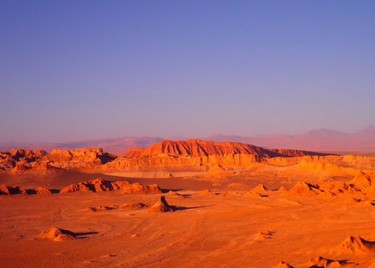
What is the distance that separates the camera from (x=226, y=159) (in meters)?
56.9

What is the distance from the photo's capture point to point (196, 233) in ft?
51.9

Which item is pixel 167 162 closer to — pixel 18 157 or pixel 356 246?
pixel 18 157

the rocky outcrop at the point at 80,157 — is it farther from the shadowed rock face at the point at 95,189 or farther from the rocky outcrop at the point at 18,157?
the shadowed rock face at the point at 95,189

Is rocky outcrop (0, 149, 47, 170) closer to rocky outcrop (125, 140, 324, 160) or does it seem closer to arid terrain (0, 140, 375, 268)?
rocky outcrop (125, 140, 324, 160)

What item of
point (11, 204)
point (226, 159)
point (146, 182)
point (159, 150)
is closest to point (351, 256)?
point (11, 204)

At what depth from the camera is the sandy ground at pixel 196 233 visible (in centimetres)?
1184

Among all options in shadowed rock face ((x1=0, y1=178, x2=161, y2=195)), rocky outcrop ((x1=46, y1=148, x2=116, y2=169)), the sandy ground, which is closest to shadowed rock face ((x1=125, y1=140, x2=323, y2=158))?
rocky outcrop ((x1=46, y1=148, x2=116, y2=169))

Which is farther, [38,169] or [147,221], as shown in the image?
[38,169]

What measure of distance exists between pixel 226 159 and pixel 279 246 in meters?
44.2

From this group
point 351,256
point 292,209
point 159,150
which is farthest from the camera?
point 159,150

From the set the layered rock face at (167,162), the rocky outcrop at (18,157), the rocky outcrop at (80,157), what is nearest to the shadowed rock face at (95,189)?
the layered rock face at (167,162)

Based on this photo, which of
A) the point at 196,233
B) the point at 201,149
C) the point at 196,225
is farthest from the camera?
the point at 201,149

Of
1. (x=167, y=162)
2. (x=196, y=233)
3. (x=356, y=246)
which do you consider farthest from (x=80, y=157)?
(x=356, y=246)

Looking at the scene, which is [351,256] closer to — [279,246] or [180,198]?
[279,246]
